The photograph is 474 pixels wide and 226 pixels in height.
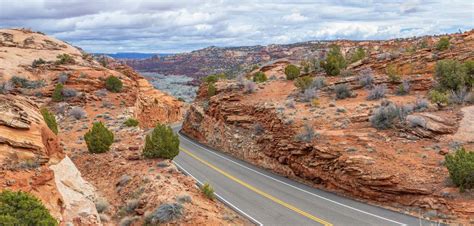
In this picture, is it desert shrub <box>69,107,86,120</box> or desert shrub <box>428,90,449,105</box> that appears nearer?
desert shrub <box>428,90,449,105</box>

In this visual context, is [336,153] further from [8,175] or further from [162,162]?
[8,175]

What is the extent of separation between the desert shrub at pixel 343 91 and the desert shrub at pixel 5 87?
93.3ft

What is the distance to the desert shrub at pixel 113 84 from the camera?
40.2 meters

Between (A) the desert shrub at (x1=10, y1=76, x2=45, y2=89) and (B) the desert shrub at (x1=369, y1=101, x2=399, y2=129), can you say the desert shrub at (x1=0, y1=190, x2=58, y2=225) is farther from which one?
(A) the desert shrub at (x1=10, y1=76, x2=45, y2=89)

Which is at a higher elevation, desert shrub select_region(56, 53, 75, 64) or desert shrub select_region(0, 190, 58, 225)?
desert shrub select_region(56, 53, 75, 64)

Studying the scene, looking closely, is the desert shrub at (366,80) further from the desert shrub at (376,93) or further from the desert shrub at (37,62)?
the desert shrub at (37,62)

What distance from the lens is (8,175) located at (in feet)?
37.2

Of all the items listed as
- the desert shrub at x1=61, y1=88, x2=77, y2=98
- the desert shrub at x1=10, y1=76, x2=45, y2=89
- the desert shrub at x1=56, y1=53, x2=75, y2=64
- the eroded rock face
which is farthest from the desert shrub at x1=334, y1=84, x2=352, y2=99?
the desert shrub at x1=56, y1=53, x2=75, y2=64

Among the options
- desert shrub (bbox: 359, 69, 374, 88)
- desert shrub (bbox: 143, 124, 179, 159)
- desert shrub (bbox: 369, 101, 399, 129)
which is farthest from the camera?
desert shrub (bbox: 359, 69, 374, 88)

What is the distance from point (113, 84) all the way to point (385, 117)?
28698mm

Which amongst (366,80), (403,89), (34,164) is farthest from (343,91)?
Result: (34,164)

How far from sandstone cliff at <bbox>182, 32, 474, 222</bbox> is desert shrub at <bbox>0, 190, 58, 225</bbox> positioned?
13425 mm

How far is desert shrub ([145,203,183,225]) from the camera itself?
46.1 feet

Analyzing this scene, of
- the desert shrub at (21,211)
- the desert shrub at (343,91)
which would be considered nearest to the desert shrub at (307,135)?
the desert shrub at (343,91)
